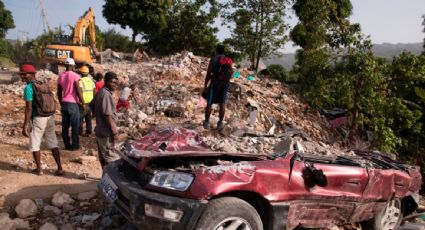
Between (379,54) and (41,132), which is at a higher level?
(379,54)

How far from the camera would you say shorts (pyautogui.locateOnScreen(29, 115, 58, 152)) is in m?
4.94

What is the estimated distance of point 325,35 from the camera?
29.7ft

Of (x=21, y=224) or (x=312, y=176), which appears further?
(x=21, y=224)

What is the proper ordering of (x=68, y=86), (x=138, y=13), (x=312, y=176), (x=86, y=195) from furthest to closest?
1. (x=138, y=13)
2. (x=68, y=86)
3. (x=86, y=195)
4. (x=312, y=176)

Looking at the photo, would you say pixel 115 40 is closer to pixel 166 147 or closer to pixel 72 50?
pixel 72 50

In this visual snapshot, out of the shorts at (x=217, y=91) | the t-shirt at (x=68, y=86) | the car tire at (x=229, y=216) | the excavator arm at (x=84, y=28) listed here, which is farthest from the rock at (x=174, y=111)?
the excavator arm at (x=84, y=28)

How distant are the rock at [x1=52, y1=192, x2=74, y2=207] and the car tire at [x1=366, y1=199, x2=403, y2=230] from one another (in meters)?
3.73

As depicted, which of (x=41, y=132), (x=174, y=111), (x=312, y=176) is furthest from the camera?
(x=174, y=111)

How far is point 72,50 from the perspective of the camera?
14.1m

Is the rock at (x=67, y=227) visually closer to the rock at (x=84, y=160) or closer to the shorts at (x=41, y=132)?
the shorts at (x=41, y=132)

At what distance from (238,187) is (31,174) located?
3636 mm

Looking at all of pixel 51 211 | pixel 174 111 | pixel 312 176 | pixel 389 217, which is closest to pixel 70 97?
pixel 51 211

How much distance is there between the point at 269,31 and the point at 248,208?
18.2m

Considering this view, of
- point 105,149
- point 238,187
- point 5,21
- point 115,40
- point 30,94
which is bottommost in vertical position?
point 105,149
